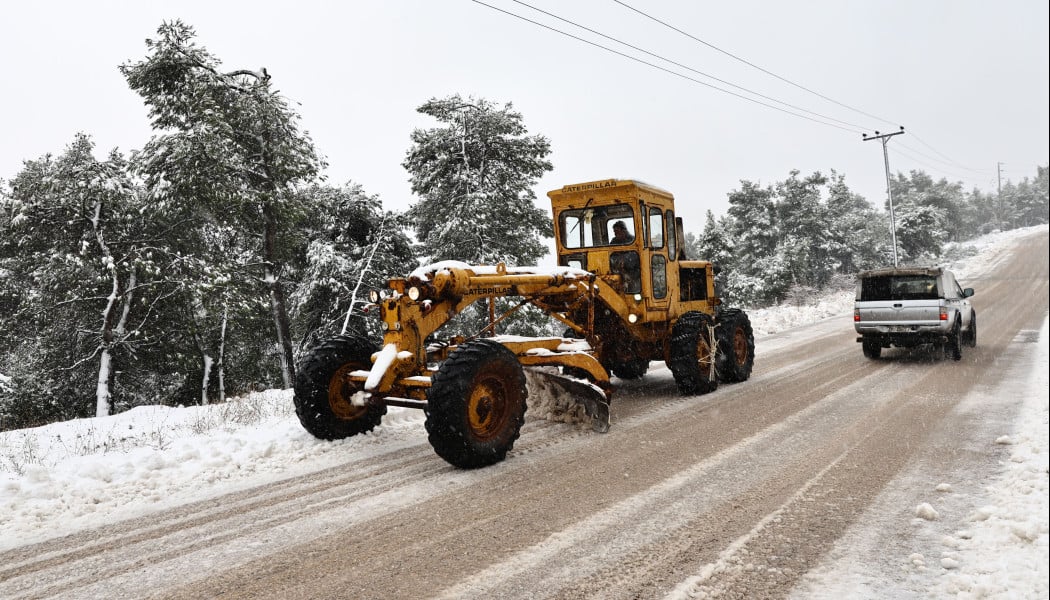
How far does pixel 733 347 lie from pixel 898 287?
4.48 meters

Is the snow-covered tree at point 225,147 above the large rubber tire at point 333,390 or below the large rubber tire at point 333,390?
above

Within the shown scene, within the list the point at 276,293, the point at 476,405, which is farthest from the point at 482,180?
the point at 476,405

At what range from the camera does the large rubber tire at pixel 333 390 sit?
617 cm

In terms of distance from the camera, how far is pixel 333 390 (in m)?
6.33

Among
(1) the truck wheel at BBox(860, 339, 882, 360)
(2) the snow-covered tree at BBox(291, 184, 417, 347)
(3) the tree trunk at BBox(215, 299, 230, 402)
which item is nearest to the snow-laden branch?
(2) the snow-covered tree at BBox(291, 184, 417, 347)

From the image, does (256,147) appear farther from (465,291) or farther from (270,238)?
(465,291)

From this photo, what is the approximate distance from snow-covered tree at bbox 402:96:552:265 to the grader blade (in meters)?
12.5

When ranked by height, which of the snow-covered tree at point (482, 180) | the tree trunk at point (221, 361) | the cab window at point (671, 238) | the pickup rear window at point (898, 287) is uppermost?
the snow-covered tree at point (482, 180)

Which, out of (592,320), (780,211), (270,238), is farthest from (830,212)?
(592,320)

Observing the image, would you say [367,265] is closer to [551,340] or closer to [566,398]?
[551,340]

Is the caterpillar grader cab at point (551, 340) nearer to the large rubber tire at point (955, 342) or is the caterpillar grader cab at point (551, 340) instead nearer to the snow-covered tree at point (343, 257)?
the large rubber tire at point (955, 342)

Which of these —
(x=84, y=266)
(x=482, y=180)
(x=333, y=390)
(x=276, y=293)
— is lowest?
(x=333, y=390)

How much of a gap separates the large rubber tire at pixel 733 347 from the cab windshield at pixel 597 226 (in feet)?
7.57

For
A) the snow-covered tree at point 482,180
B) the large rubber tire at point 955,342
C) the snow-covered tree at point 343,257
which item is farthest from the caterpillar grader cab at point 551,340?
the snow-covered tree at point 343,257
